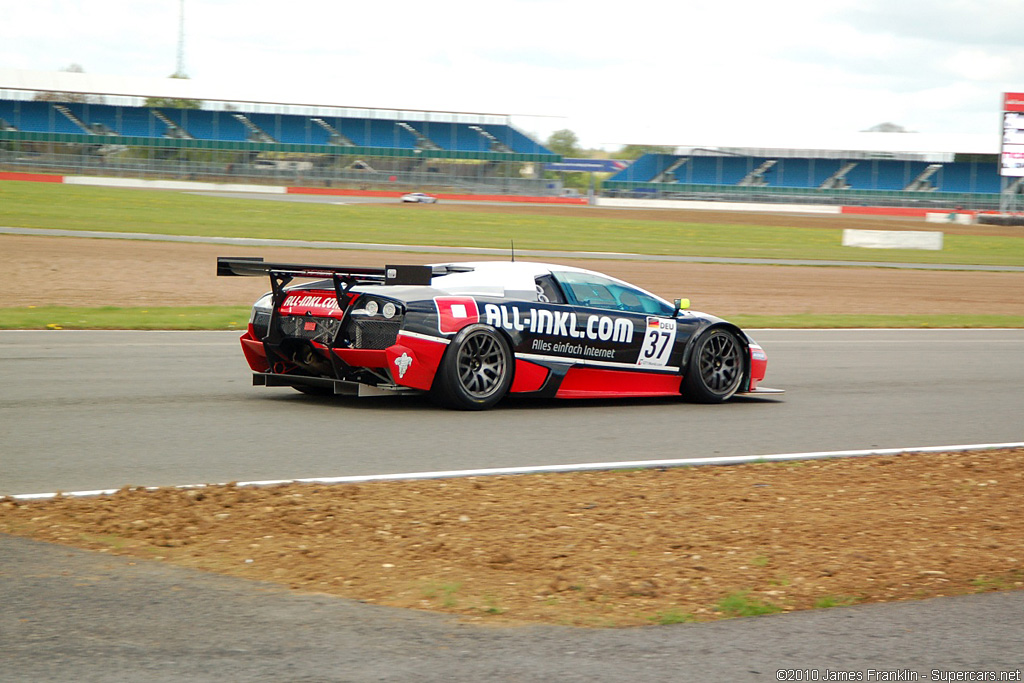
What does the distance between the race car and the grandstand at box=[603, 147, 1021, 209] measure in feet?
Answer: 253

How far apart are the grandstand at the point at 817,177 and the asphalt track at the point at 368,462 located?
240ft

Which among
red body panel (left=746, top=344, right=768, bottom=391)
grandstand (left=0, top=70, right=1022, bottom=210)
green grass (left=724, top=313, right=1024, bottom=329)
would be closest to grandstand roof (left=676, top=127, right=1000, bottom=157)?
grandstand (left=0, top=70, right=1022, bottom=210)

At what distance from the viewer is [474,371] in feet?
30.8

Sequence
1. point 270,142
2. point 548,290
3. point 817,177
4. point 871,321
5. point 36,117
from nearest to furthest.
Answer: point 548,290 < point 871,321 < point 36,117 < point 270,142 < point 817,177

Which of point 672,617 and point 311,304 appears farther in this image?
point 311,304

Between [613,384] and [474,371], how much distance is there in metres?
1.46

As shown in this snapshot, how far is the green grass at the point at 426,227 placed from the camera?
37.8m

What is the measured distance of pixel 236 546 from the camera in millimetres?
5184

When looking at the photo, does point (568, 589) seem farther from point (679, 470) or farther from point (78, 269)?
point (78, 269)

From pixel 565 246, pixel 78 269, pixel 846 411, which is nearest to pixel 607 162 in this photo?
pixel 565 246

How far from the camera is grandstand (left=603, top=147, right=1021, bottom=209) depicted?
86625mm

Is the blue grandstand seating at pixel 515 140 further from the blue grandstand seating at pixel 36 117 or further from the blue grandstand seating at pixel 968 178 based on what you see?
the blue grandstand seating at pixel 968 178

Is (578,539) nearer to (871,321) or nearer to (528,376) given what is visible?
(528,376)

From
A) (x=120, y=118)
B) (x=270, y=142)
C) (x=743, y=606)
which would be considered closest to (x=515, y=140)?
(x=270, y=142)
